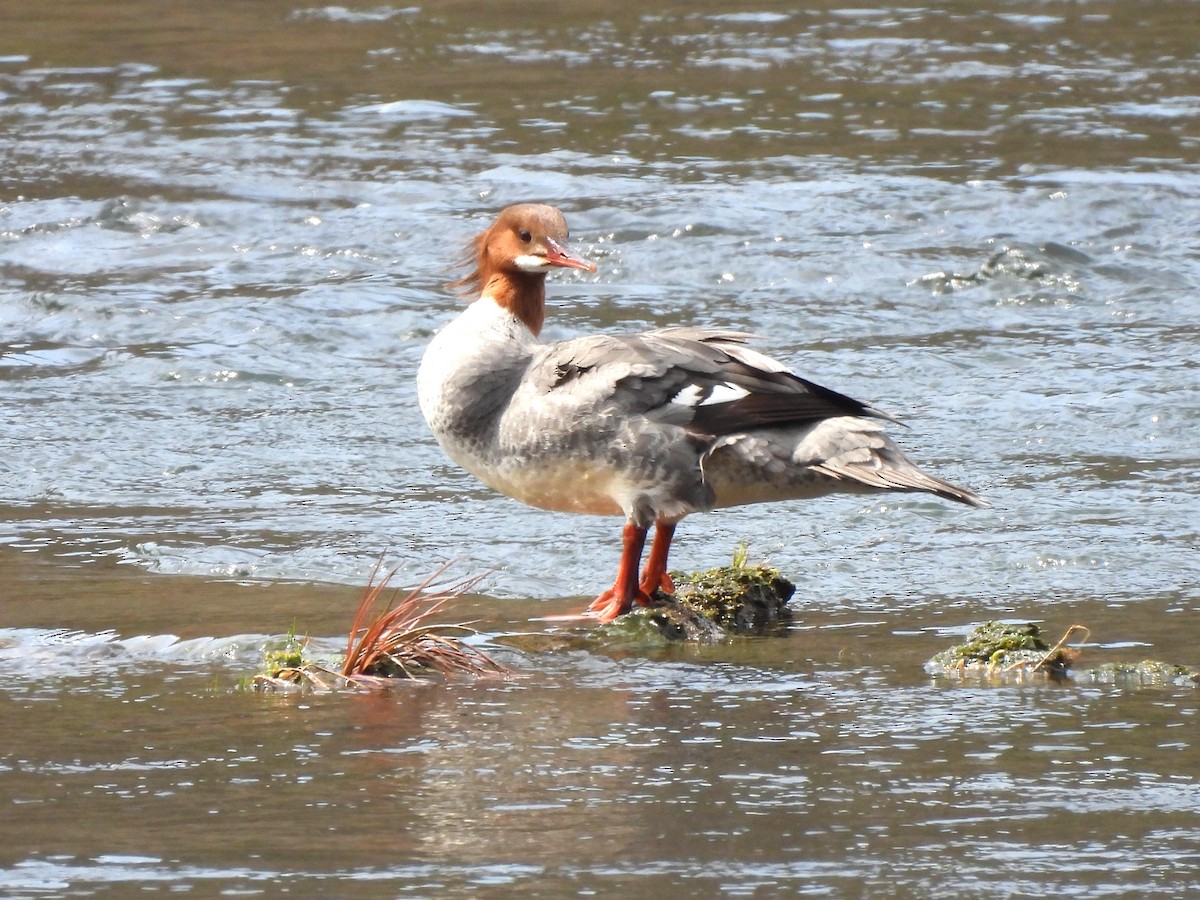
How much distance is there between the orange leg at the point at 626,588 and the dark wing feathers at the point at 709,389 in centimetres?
36

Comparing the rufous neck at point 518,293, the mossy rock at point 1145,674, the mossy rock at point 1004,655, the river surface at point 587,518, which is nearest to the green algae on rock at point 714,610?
the river surface at point 587,518

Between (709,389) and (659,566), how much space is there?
555 millimetres

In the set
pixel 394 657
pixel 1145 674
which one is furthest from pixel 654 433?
pixel 1145 674

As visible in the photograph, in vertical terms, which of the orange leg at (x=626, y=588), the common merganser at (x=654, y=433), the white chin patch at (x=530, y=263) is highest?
the white chin patch at (x=530, y=263)

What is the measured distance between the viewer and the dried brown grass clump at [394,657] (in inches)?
183

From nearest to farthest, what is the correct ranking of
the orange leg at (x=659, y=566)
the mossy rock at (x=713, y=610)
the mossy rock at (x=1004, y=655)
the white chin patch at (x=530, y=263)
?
the mossy rock at (x=1004, y=655), the mossy rock at (x=713, y=610), the orange leg at (x=659, y=566), the white chin patch at (x=530, y=263)

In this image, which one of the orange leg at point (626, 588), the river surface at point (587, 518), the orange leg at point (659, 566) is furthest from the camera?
the orange leg at point (659, 566)

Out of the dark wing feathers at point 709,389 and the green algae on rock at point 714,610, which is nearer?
the green algae on rock at point 714,610

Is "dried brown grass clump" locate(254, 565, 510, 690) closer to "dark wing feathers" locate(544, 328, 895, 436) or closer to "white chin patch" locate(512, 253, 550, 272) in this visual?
"dark wing feathers" locate(544, 328, 895, 436)

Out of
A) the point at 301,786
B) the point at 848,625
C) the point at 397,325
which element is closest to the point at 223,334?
the point at 397,325

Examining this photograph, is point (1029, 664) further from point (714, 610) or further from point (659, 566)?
point (659, 566)

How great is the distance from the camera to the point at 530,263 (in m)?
6.14

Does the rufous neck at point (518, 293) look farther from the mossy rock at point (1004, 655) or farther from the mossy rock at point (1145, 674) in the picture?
the mossy rock at point (1145, 674)

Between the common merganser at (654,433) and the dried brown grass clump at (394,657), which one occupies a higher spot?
the common merganser at (654,433)
